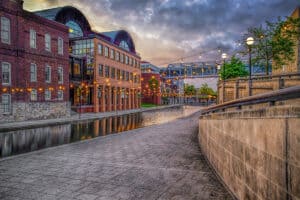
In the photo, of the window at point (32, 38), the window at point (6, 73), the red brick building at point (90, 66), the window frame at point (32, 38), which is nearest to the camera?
the window at point (6, 73)

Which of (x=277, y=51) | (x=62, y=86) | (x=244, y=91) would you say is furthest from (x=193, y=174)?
(x=62, y=86)

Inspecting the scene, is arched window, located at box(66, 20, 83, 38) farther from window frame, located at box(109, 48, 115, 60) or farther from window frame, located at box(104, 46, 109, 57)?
window frame, located at box(109, 48, 115, 60)

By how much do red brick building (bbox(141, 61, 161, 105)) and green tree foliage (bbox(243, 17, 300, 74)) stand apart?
5140 cm

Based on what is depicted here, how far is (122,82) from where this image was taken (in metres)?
50.8

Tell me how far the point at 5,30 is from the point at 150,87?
5434cm

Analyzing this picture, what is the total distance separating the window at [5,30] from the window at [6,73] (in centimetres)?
245

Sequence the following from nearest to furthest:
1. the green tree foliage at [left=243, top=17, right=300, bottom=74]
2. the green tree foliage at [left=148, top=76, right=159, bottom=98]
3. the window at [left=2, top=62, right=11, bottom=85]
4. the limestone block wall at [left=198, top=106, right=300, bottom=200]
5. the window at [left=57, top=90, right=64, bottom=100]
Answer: the limestone block wall at [left=198, top=106, right=300, bottom=200] → the green tree foliage at [left=243, top=17, right=300, bottom=74] → the window at [left=2, top=62, right=11, bottom=85] → the window at [left=57, top=90, right=64, bottom=100] → the green tree foliage at [left=148, top=76, right=159, bottom=98]

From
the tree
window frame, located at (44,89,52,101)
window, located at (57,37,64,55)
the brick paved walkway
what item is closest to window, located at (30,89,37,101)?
window frame, located at (44,89,52,101)

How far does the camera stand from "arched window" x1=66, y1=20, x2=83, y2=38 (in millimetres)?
40906

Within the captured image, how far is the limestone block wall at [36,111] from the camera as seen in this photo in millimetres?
23953

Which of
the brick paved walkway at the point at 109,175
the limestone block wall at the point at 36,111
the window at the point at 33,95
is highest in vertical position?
the window at the point at 33,95

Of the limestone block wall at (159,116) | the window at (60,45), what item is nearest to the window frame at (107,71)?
the limestone block wall at (159,116)

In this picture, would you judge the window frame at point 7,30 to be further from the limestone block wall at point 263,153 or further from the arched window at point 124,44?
the arched window at point 124,44

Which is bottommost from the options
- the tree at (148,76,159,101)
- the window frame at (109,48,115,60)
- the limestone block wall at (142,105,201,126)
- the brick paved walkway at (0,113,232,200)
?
the limestone block wall at (142,105,201,126)
